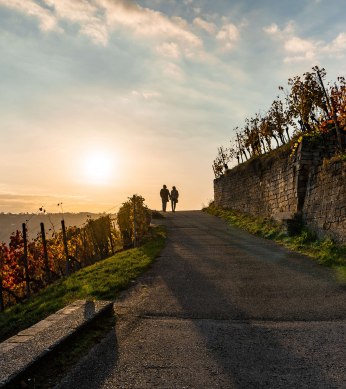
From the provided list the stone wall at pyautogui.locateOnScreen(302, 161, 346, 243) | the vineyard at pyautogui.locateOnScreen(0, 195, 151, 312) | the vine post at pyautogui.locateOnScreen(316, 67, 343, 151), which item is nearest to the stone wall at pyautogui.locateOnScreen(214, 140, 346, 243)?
the stone wall at pyautogui.locateOnScreen(302, 161, 346, 243)

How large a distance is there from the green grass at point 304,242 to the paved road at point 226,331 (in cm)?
47

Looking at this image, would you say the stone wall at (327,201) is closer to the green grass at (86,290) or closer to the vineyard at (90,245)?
the green grass at (86,290)

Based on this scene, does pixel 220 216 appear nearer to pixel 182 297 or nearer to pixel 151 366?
pixel 182 297

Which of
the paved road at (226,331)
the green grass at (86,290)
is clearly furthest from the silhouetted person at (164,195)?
the paved road at (226,331)

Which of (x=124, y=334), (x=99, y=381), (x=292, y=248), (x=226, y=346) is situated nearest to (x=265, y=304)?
(x=226, y=346)

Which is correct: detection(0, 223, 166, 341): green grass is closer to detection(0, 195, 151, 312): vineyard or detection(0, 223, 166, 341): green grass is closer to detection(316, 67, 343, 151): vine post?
detection(0, 195, 151, 312): vineyard

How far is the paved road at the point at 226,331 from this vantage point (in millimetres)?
3883

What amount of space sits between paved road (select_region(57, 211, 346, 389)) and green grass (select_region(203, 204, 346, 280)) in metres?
0.47

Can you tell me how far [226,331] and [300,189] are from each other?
415 inches

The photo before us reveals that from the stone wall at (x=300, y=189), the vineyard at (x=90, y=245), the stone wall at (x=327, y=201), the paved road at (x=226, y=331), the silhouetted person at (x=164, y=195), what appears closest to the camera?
the paved road at (x=226, y=331)

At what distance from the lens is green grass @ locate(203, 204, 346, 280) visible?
33.1 ft

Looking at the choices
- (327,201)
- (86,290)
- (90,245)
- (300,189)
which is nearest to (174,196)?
(90,245)

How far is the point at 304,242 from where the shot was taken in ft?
42.0

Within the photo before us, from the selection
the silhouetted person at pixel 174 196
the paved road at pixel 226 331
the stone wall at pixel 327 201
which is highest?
the silhouetted person at pixel 174 196
